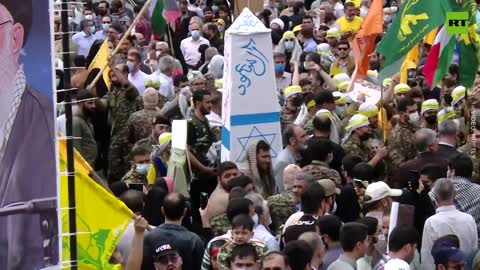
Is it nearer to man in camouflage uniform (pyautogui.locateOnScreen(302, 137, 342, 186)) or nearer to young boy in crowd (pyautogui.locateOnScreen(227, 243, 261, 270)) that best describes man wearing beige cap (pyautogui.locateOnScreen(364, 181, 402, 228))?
man in camouflage uniform (pyautogui.locateOnScreen(302, 137, 342, 186))

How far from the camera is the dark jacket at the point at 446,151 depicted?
608 inches

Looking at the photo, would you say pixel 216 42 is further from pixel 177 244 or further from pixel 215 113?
pixel 177 244

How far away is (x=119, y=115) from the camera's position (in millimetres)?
19141

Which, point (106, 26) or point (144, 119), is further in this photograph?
point (106, 26)

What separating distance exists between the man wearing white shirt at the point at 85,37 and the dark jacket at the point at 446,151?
1097 centimetres

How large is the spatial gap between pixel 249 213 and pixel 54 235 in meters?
3.64

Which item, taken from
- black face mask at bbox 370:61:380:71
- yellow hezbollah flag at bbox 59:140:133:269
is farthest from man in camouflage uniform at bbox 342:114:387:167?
yellow hezbollah flag at bbox 59:140:133:269

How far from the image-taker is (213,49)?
23.0 meters

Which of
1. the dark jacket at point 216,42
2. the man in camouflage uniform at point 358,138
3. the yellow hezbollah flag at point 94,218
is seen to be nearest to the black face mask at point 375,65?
the dark jacket at point 216,42

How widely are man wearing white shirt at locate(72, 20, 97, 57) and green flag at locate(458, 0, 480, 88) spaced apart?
937 cm

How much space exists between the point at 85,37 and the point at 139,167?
1054 cm

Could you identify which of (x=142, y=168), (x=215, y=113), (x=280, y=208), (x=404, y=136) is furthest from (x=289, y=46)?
(x=280, y=208)

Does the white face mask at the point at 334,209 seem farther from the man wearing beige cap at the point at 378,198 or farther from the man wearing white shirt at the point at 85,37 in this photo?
the man wearing white shirt at the point at 85,37

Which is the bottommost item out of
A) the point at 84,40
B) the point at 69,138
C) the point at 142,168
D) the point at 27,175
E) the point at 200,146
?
the point at 142,168
